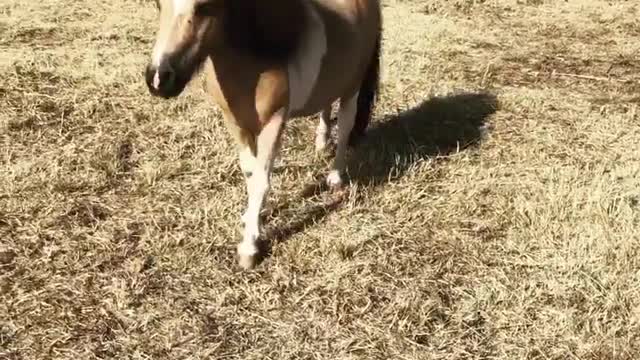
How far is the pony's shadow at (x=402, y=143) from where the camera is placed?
3.66 metres

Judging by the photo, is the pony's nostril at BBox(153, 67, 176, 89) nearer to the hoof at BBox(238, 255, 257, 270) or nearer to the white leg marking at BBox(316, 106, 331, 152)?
the hoof at BBox(238, 255, 257, 270)

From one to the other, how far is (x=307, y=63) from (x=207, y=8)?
623 mm

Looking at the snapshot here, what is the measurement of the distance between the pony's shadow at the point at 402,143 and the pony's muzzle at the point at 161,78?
1003mm

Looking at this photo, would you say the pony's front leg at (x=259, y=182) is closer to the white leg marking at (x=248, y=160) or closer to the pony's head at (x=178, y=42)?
the white leg marking at (x=248, y=160)

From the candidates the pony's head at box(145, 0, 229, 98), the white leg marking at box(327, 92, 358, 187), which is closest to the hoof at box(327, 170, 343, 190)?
the white leg marking at box(327, 92, 358, 187)

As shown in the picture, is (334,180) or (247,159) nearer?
(247,159)

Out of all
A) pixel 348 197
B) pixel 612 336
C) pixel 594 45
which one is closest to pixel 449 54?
pixel 594 45

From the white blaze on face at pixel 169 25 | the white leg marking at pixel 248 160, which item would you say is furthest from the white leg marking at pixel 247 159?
the white blaze on face at pixel 169 25

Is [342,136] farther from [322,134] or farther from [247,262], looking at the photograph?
[247,262]

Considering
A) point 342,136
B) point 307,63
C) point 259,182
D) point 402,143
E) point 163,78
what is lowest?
point 402,143

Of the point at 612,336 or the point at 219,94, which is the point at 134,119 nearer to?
the point at 219,94

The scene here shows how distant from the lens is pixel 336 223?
3.58 meters

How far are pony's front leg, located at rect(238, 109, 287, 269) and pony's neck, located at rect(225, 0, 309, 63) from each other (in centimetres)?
25

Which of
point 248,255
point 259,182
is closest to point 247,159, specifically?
point 259,182
